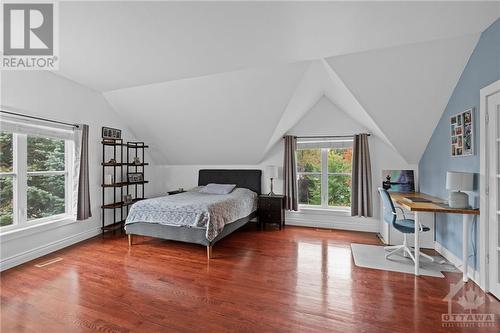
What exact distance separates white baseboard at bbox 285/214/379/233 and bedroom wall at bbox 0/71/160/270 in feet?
12.8

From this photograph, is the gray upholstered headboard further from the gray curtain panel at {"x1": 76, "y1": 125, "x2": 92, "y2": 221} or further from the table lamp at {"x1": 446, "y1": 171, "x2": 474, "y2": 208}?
the table lamp at {"x1": 446, "y1": 171, "x2": 474, "y2": 208}

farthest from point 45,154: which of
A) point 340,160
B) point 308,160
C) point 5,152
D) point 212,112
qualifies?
point 340,160

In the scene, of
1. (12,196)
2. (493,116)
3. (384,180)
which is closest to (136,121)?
(12,196)

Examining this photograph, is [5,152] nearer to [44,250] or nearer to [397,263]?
[44,250]

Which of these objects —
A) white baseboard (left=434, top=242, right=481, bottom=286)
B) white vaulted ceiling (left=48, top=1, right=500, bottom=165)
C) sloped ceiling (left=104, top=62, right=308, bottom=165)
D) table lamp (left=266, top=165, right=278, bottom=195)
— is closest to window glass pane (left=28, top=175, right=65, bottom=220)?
white vaulted ceiling (left=48, top=1, right=500, bottom=165)

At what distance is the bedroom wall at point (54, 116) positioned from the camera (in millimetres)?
2988

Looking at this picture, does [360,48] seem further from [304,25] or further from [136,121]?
[136,121]

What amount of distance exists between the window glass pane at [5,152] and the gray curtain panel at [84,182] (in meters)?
0.86

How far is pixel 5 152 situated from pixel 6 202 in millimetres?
652

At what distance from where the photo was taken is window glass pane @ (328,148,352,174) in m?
A: 4.76

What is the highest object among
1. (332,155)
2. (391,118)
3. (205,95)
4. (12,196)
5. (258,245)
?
(205,95)

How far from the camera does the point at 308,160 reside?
5047 millimetres

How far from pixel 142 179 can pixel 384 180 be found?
4.91m

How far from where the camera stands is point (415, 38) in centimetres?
250
